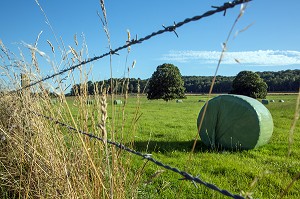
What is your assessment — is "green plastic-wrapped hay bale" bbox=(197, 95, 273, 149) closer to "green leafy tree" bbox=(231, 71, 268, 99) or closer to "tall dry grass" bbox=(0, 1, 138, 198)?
"tall dry grass" bbox=(0, 1, 138, 198)

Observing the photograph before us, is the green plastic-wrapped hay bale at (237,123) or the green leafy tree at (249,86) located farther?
the green leafy tree at (249,86)

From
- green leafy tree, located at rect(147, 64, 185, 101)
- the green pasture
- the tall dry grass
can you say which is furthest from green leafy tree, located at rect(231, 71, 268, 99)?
the tall dry grass

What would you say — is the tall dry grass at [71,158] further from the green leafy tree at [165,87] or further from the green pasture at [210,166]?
the green leafy tree at [165,87]

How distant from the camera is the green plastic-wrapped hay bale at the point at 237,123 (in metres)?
6.93

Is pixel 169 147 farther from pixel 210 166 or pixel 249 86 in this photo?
pixel 249 86

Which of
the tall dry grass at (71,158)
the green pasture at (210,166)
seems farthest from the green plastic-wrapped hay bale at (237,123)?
the tall dry grass at (71,158)

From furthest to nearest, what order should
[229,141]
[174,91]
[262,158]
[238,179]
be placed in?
1. [174,91]
2. [229,141]
3. [262,158]
4. [238,179]

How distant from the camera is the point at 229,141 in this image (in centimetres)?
715

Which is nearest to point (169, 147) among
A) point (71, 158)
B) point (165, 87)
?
point (71, 158)

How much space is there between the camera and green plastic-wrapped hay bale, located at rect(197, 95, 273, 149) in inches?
273

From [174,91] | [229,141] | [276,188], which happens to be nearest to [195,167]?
[276,188]

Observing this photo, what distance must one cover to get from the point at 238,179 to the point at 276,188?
A: 59cm

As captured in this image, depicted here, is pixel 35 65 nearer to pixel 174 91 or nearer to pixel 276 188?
pixel 276 188

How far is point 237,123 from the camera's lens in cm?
709
